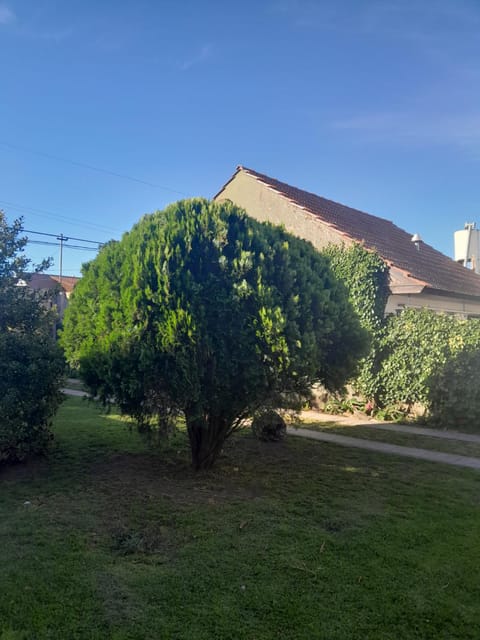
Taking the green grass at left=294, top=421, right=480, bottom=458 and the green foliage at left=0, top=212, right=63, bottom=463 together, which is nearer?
the green foliage at left=0, top=212, right=63, bottom=463

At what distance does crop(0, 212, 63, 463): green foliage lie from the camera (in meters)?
5.55

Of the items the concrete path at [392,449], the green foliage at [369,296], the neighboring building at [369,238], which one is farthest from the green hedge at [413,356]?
the concrete path at [392,449]

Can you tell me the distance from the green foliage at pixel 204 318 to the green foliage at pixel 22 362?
0.87 metres

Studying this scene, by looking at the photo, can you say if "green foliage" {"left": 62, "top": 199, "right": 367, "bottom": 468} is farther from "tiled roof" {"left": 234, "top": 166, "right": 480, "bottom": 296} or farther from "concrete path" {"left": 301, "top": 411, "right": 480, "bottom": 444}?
"tiled roof" {"left": 234, "top": 166, "right": 480, "bottom": 296}

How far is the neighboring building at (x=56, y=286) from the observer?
22.1 feet

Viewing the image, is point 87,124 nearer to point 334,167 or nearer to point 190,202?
point 334,167

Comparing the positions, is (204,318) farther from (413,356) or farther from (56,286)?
(413,356)

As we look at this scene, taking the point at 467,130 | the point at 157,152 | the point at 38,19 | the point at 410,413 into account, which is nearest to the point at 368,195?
the point at 467,130

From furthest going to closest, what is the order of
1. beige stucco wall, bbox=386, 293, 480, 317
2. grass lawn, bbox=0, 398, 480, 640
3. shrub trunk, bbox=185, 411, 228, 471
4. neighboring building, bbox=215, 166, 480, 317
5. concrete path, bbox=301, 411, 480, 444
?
1. neighboring building, bbox=215, 166, 480, 317
2. beige stucco wall, bbox=386, 293, 480, 317
3. concrete path, bbox=301, 411, 480, 444
4. shrub trunk, bbox=185, 411, 228, 471
5. grass lawn, bbox=0, 398, 480, 640

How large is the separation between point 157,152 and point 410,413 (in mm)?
12073

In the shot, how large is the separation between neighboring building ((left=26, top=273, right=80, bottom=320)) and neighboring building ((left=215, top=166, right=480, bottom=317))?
7064 millimetres

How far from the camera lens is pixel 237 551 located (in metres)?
3.63

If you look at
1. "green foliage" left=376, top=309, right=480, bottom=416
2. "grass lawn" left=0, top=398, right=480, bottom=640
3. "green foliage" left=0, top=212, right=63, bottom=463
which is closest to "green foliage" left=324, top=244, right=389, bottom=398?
"green foliage" left=376, top=309, right=480, bottom=416

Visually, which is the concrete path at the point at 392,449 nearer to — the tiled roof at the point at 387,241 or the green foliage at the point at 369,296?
the green foliage at the point at 369,296
